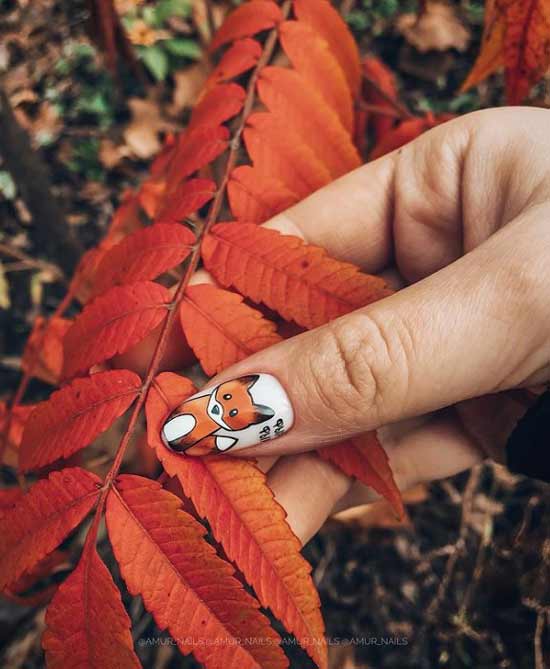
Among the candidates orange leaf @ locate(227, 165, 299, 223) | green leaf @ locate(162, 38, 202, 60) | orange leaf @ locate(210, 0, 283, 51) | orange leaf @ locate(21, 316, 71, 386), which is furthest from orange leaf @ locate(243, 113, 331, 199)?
green leaf @ locate(162, 38, 202, 60)

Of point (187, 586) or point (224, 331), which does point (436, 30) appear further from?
point (187, 586)

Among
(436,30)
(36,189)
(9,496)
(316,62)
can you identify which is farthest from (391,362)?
(436,30)

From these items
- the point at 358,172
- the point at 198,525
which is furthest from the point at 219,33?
the point at 198,525

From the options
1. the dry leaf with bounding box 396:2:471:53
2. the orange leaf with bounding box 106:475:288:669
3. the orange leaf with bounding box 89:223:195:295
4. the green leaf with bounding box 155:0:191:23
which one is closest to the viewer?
the orange leaf with bounding box 106:475:288:669

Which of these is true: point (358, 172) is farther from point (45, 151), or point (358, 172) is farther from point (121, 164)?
point (45, 151)

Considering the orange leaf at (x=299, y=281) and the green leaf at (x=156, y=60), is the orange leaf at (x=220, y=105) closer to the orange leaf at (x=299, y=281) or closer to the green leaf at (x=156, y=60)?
the orange leaf at (x=299, y=281)

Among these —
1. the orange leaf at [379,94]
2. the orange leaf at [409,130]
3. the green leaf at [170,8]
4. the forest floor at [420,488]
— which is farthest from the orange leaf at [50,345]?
the green leaf at [170,8]

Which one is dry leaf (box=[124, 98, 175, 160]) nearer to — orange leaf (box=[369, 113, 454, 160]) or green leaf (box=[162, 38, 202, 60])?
green leaf (box=[162, 38, 202, 60])
